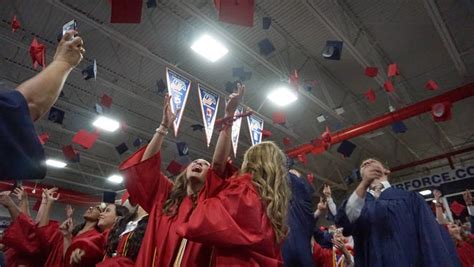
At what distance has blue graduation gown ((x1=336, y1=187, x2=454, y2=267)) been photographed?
87.8 inches

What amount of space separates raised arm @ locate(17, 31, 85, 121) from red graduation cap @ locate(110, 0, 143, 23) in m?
2.17

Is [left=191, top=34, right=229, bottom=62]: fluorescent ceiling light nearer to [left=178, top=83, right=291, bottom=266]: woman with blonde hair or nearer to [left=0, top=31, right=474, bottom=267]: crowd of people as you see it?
[left=0, top=31, right=474, bottom=267]: crowd of people

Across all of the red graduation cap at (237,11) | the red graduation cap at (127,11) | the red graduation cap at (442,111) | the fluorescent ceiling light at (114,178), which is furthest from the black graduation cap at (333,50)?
the fluorescent ceiling light at (114,178)

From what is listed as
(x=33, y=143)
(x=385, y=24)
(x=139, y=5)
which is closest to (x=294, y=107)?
(x=385, y=24)

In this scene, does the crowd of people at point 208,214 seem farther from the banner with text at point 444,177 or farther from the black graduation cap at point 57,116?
the banner with text at point 444,177

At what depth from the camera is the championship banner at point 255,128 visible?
24.3ft

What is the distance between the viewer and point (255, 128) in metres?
7.66

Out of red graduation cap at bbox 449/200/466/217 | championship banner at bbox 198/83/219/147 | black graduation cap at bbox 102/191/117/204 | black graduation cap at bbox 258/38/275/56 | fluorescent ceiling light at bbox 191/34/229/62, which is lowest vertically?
black graduation cap at bbox 102/191/117/204

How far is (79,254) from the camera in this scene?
7.73ft

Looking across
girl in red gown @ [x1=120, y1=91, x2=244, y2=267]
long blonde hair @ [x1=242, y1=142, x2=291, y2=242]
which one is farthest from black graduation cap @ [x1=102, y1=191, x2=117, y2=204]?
long blonde hair @ [x1=242, y1=142, x2=291, y2=242]

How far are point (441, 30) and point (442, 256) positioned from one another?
20.0 feet

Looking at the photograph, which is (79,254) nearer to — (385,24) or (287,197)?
(287,197)

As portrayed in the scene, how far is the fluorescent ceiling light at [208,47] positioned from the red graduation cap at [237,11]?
3.03 metres

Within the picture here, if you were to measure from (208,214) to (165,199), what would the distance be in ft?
2.06
